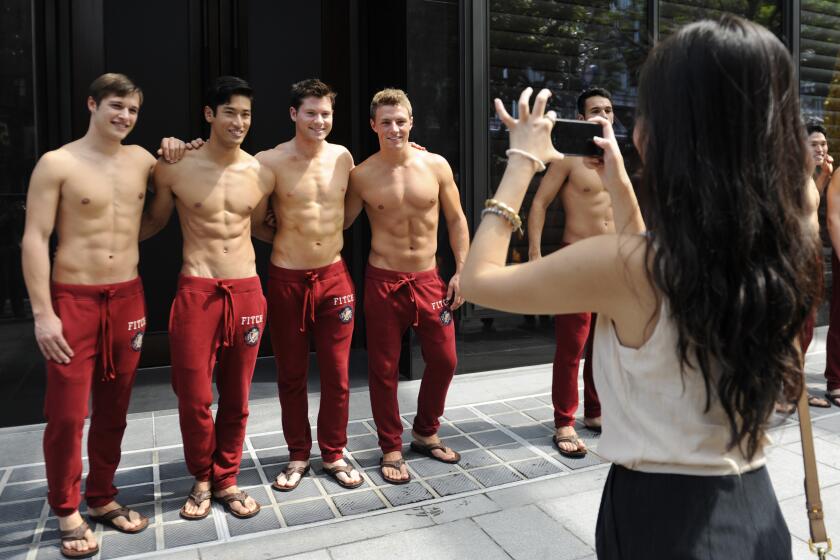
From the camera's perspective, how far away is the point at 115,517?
3.40 meters

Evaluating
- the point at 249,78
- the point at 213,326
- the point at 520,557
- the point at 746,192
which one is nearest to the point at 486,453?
the point at 520,557

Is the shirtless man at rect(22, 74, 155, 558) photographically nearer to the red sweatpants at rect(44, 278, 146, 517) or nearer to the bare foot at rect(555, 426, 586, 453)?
the red sweatpants at rect(44, 278, 146, 517)

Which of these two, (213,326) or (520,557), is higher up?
(213,326)

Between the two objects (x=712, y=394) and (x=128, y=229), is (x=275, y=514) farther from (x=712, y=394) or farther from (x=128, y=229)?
(x=712, y=394)

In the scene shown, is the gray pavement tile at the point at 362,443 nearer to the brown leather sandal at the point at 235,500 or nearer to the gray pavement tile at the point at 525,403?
the brown leather sandal at the point at 235,500

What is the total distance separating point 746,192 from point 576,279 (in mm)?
315

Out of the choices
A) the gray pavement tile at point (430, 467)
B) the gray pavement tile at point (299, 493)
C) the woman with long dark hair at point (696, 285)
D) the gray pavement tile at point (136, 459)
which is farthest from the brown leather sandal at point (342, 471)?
the woman with long dark hair at point (696, 285)

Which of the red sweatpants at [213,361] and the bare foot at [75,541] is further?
the red sweatpants at [213,361]

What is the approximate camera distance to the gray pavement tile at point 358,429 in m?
4.77

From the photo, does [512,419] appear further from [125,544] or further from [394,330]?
[125,544]

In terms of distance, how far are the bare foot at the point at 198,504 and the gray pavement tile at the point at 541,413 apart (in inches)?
97.2

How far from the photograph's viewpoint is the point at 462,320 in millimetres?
6188

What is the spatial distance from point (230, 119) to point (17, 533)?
2312 millimetres

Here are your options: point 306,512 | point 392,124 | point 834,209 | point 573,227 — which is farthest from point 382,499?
point 834,209
